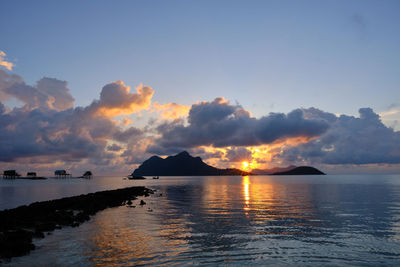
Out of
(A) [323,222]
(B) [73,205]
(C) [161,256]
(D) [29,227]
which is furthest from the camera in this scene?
(B) [73,205]

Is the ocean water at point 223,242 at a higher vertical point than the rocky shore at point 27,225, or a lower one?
lower

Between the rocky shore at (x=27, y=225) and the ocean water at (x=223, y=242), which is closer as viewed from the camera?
the ocean water at (x=223, y=242)

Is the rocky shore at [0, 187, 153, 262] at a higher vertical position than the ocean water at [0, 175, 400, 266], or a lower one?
higher

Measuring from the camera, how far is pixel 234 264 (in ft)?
67.6

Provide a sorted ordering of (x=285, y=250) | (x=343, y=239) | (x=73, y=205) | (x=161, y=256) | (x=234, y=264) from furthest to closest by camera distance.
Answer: (x=73, y=205) < (x=343, y=239) < (x=285, y=250) < (x=161, y=256) < (x=234, y=264)

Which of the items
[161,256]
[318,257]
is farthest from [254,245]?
[161,256]

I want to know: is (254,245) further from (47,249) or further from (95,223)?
(95,223)

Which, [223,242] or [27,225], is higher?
[27,225]

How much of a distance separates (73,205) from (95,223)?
22.0 m

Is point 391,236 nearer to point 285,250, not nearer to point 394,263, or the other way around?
point 394,263

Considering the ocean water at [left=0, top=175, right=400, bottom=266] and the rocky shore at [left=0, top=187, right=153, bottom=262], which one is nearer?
the ocean water at [left=0, top=175, right=400, bottom=266]

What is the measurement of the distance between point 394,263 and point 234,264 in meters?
11.6

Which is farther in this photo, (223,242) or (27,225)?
(27,225)

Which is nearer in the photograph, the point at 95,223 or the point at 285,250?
the point at 285,250
